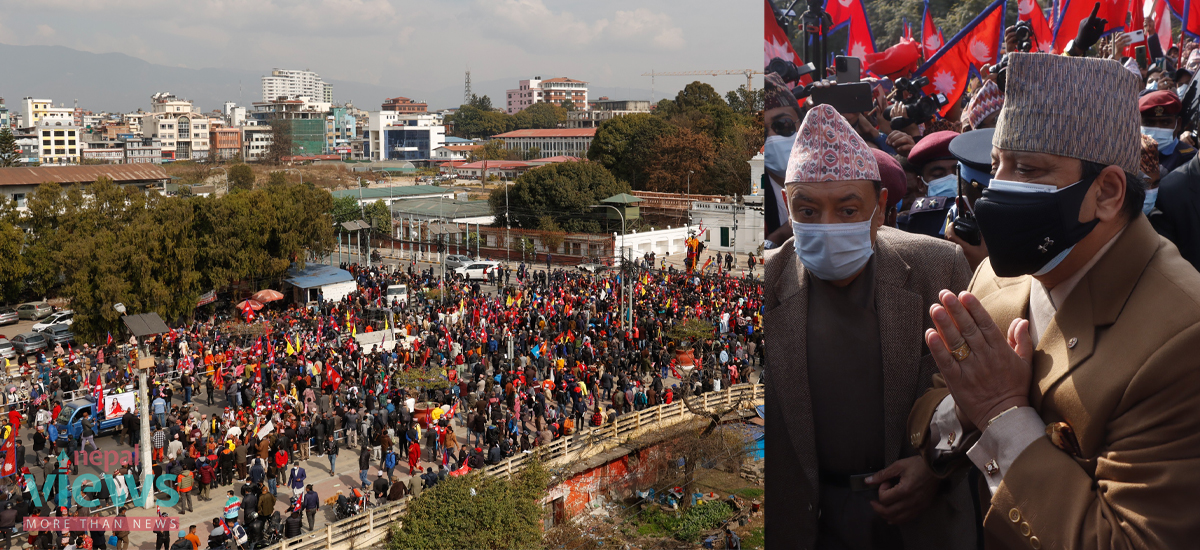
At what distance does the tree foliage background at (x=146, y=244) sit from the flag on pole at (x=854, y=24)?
25.8 metres

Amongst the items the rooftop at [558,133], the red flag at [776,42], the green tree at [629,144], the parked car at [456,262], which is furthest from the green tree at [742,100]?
the red flag at [776,42]

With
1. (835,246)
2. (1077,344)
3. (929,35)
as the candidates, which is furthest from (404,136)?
(1077,344)

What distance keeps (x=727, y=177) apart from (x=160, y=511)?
4661 cm

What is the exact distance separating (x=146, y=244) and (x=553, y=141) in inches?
3193

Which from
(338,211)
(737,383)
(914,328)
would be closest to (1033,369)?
(914,328)

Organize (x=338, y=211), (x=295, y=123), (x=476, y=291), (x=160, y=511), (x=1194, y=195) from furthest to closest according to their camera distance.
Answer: (x=295, y=123) < (x=338, y=211) < (x=476, y=291) < (x=160, y=511) < (x=1194, y=195)

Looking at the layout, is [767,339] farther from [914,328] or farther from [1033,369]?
[1033,369]

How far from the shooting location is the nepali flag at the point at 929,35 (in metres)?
3.94

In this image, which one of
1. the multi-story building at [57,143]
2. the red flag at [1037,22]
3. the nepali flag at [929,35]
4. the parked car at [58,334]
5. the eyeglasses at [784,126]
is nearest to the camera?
the red flag at [1037,22]

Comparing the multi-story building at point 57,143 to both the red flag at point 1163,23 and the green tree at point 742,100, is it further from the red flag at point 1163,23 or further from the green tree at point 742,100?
the red flag at point 1163,23

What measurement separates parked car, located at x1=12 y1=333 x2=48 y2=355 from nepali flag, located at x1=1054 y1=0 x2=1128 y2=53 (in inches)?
1130

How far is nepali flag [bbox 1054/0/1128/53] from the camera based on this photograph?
353 cm

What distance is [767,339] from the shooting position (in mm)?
3779

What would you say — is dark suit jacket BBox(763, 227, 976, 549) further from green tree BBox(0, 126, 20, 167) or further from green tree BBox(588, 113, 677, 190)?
green tree BBox(0, 126, 20, 167)
